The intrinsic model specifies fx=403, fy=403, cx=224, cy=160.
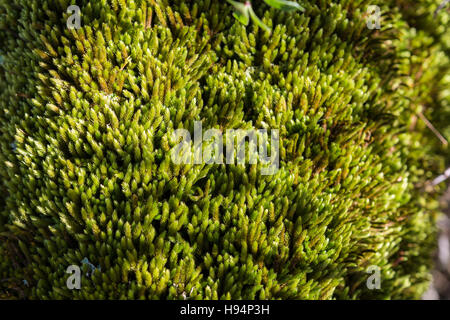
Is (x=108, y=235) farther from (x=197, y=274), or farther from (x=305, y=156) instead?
(x=305, y=156)

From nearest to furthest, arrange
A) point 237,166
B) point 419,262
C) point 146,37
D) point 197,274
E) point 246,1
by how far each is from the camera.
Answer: point 246,1 → point 197,274 → point 237,166 → point 146,37 → point 419,262

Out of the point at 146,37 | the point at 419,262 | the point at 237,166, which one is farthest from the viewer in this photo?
the point at 419,262

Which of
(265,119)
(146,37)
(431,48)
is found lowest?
(265,119)

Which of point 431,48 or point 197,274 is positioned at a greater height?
point 431,48

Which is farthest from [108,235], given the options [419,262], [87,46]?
[419,262]
